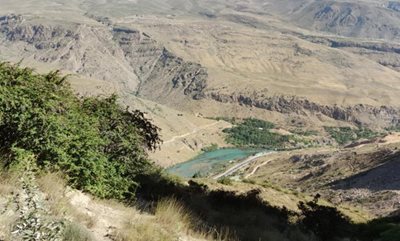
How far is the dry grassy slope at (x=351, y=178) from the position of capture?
50.0m

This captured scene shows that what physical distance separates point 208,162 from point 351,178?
299ft

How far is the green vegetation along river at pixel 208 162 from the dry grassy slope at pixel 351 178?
81.1 feet

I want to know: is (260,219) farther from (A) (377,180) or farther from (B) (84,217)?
(A) (377,180)

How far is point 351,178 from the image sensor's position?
68500 mm

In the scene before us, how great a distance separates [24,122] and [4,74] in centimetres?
198

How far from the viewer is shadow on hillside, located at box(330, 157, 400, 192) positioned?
56838mm

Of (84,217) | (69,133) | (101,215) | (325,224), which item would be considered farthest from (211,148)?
(84,217)

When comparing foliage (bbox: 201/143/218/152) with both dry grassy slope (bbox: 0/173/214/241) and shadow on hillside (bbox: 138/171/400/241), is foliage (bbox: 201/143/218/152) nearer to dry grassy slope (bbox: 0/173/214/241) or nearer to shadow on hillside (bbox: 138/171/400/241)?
shadow on hillside (bbox: 138/171/400/241)

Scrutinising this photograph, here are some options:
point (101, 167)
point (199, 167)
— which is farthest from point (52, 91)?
point (199, 167)

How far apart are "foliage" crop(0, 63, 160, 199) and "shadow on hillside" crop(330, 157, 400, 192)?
141ft

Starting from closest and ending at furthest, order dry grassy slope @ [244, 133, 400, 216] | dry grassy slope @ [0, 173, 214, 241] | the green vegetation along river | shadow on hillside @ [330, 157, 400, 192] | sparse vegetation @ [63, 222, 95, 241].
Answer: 1. dry grassy slope @ [0, 173, 214, 241]
2. sparse vegetation @ [63, 222, 95, 241]
3. dry grassy slope @ [244, 133, 400, 216]
4. shadow on hillside @ [330, 157, 400, 192]
5. the green vegetation along river

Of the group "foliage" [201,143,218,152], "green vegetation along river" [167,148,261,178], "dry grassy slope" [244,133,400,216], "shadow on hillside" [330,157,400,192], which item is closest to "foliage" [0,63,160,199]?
"dry grassy slope" [244,133,400,216]

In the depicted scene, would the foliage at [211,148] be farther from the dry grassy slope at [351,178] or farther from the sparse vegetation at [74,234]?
the sparse vegetation at [74,234]

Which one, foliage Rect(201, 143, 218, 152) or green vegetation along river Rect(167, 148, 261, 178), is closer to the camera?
green vegetation along river Rect(167, 148, 261, 178)
